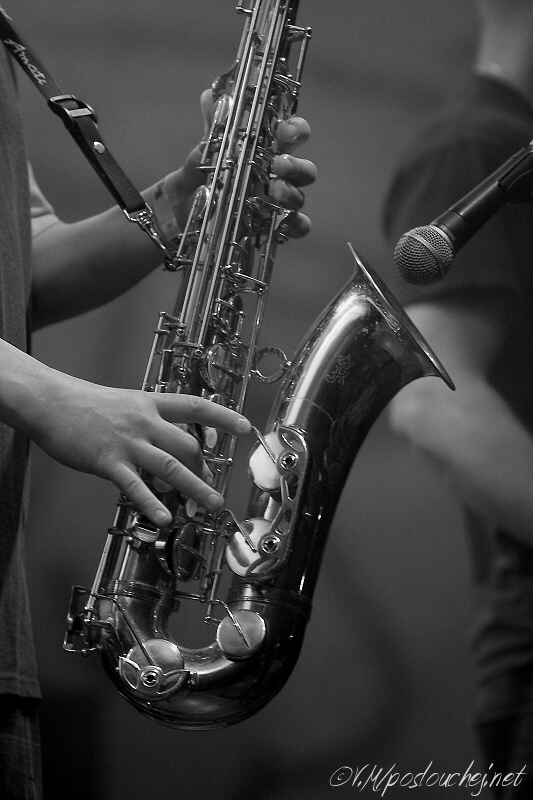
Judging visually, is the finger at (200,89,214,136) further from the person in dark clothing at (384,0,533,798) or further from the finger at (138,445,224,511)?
the finger at (138,445,224,511)

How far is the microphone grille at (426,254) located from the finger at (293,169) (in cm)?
45

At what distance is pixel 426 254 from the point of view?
94cm

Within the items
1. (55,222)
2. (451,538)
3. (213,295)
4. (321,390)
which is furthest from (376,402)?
(55,222)

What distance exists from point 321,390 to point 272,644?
364 mm

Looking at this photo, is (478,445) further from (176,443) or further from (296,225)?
(176,443)

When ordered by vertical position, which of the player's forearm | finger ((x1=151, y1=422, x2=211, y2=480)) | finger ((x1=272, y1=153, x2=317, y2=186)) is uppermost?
finger ((x1=272, y1=153, x2=317, y2=186))

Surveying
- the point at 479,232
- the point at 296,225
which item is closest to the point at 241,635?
the point at 296,225

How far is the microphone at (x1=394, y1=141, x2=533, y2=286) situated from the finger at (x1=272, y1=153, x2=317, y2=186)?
0.44 m

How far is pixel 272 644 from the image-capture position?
1150 millimetres

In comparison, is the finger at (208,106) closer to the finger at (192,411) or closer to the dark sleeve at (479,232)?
the dark sleeve at (479,232)

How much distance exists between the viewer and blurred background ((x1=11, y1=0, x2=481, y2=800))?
157 centimetres

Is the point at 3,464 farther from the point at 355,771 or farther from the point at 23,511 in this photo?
the point at 355,771

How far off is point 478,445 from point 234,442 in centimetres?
48

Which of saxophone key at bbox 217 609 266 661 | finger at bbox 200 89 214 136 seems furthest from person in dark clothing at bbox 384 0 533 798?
saxophone key at bbox 217 609 266 661
